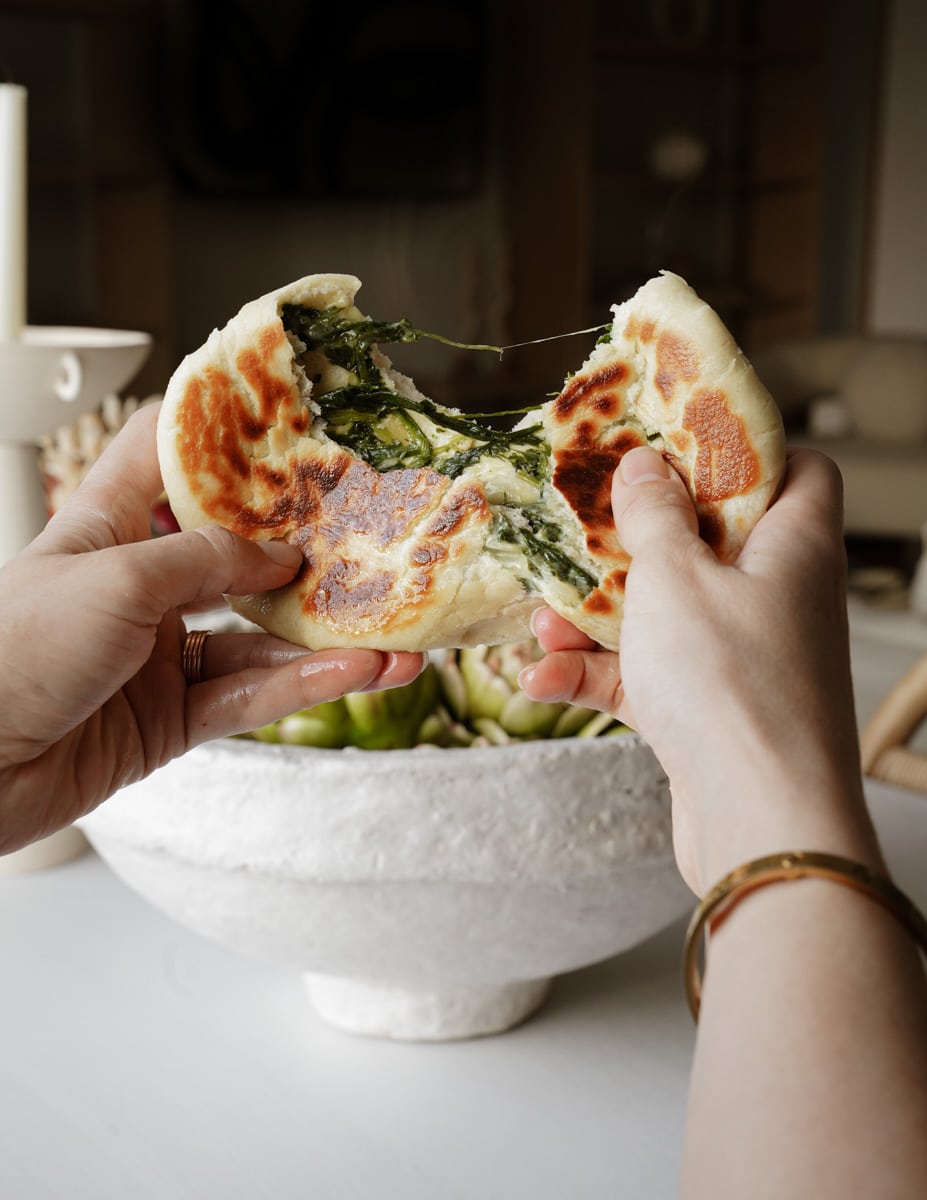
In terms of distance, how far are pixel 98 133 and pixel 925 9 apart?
384cm

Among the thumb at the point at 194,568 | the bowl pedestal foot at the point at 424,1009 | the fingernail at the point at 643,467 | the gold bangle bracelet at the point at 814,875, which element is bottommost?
the bowl pedestal foot at the point at 424,1009

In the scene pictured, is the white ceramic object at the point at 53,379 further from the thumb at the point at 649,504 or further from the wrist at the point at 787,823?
the wrist at the point at 787,823

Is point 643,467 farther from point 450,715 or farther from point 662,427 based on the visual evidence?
point 450,715

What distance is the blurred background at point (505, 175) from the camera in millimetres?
4012

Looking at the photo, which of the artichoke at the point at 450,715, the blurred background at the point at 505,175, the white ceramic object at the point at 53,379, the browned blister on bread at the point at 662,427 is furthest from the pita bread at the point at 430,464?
the blurred background at the point at 505,175

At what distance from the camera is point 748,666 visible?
61 cm

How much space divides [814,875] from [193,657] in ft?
1.80

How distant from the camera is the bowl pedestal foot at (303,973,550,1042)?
940 millimetres

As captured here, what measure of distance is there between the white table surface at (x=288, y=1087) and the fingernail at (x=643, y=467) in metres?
0.45

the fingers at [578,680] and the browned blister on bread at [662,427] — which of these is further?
the fingers at [578,680]

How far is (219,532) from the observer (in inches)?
31.2

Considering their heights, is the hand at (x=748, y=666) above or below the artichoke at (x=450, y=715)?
above

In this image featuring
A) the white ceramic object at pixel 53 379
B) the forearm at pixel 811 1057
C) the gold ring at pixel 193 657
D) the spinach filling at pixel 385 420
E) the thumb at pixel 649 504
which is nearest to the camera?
the forearm at pixel 811 1057

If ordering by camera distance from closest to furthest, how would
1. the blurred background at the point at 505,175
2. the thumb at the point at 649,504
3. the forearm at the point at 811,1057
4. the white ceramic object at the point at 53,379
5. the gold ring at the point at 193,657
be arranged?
the forearm at the point at 811,1057
the thumb at the point at 649,504
the gold ring at the point at 193,657
the white ceramic object at the point at 53,379
the blurred background at the point at 505,175
